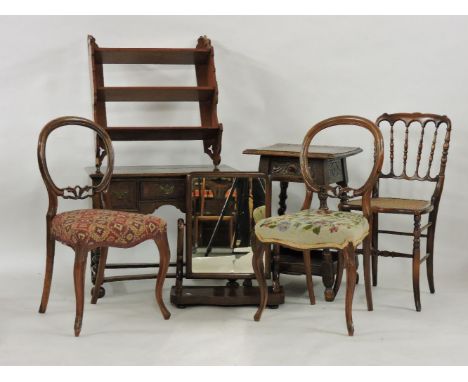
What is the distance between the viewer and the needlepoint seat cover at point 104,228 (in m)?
4.18

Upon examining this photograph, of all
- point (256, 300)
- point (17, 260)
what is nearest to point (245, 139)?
point (256, 300)

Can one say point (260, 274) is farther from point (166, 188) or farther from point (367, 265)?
point (166, 188)

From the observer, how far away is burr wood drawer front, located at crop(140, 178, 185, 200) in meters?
4.90

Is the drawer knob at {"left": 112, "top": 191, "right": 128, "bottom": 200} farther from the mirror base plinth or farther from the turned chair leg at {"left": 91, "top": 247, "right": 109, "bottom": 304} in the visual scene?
the mirror base plinth

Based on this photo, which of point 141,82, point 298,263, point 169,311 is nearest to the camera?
point 169,311

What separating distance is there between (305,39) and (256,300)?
6.23 ft

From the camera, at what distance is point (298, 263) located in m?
5.06

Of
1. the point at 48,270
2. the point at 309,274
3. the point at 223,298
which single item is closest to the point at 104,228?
the point at 48,270

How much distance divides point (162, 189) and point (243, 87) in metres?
1.13

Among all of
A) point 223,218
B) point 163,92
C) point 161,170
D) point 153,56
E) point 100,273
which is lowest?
point 100,273

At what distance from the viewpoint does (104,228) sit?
4207 mm

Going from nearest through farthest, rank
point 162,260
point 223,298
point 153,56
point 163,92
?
point 162,260, point 223,298, point 163,92, point 153,56

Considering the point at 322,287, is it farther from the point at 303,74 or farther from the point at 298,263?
the point at 303,74

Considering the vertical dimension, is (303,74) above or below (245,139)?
above
